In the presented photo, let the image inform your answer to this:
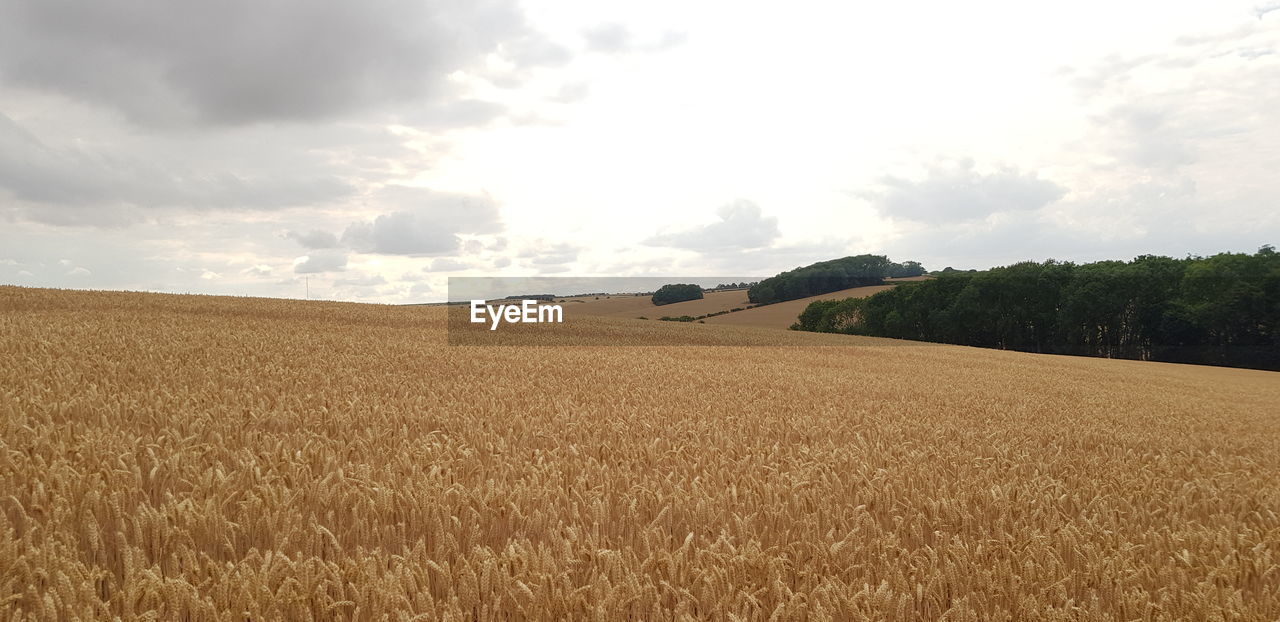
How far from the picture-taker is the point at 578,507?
3664mm

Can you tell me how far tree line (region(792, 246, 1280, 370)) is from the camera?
5178cm

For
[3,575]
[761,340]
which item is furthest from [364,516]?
[761,340]

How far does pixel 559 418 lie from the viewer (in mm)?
6434

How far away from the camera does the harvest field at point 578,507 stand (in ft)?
8.34

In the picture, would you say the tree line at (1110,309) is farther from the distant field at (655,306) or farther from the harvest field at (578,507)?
the harvest field at (578,507)

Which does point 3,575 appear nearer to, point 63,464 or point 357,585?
point 357,585

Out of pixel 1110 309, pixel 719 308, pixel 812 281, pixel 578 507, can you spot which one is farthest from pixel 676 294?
pixel 578 507

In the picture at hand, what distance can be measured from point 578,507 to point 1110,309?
68540 mm

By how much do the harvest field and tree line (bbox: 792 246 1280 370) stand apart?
190 feet

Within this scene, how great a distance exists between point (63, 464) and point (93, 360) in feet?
20.8

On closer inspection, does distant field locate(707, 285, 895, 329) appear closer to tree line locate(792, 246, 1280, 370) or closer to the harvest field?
tree line locate(792, 246, 1280, 370)

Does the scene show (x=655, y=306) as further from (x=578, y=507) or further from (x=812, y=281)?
(x=578, y=507)

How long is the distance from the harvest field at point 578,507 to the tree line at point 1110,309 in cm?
5803

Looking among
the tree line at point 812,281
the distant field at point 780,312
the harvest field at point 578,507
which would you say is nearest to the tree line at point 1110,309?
the distant field at point 780,312
